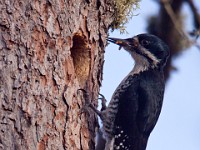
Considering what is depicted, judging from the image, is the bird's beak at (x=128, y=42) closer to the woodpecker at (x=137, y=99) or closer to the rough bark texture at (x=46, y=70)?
the woodpecker at (x=137, y=99)

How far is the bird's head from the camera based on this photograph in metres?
4.15

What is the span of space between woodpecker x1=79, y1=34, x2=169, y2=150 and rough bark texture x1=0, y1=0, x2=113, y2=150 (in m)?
0.41

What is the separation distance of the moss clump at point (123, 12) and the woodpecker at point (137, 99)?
0.13 metres

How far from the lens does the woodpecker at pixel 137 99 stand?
3.82 m

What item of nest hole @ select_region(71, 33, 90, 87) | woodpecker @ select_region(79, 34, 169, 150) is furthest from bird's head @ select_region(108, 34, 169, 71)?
nest hole @ select_region(71, 33, 90, 87)

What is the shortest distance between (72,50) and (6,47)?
2.32 ft

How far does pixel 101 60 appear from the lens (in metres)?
3.61

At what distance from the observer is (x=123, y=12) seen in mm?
3854

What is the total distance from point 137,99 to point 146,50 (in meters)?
0.57

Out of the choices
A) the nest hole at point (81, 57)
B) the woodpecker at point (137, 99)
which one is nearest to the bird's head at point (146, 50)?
the woodpecker at point (137, 99)

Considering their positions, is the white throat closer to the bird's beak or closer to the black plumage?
the black plumage

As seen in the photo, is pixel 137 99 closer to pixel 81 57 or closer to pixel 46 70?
pixel 81 57

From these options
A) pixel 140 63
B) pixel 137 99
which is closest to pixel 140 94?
pixel 137 99

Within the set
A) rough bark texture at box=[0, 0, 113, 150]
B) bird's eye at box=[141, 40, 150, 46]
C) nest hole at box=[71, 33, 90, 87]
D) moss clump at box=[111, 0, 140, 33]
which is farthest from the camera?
bird's eye at box=[141, 40, 150, 46]
